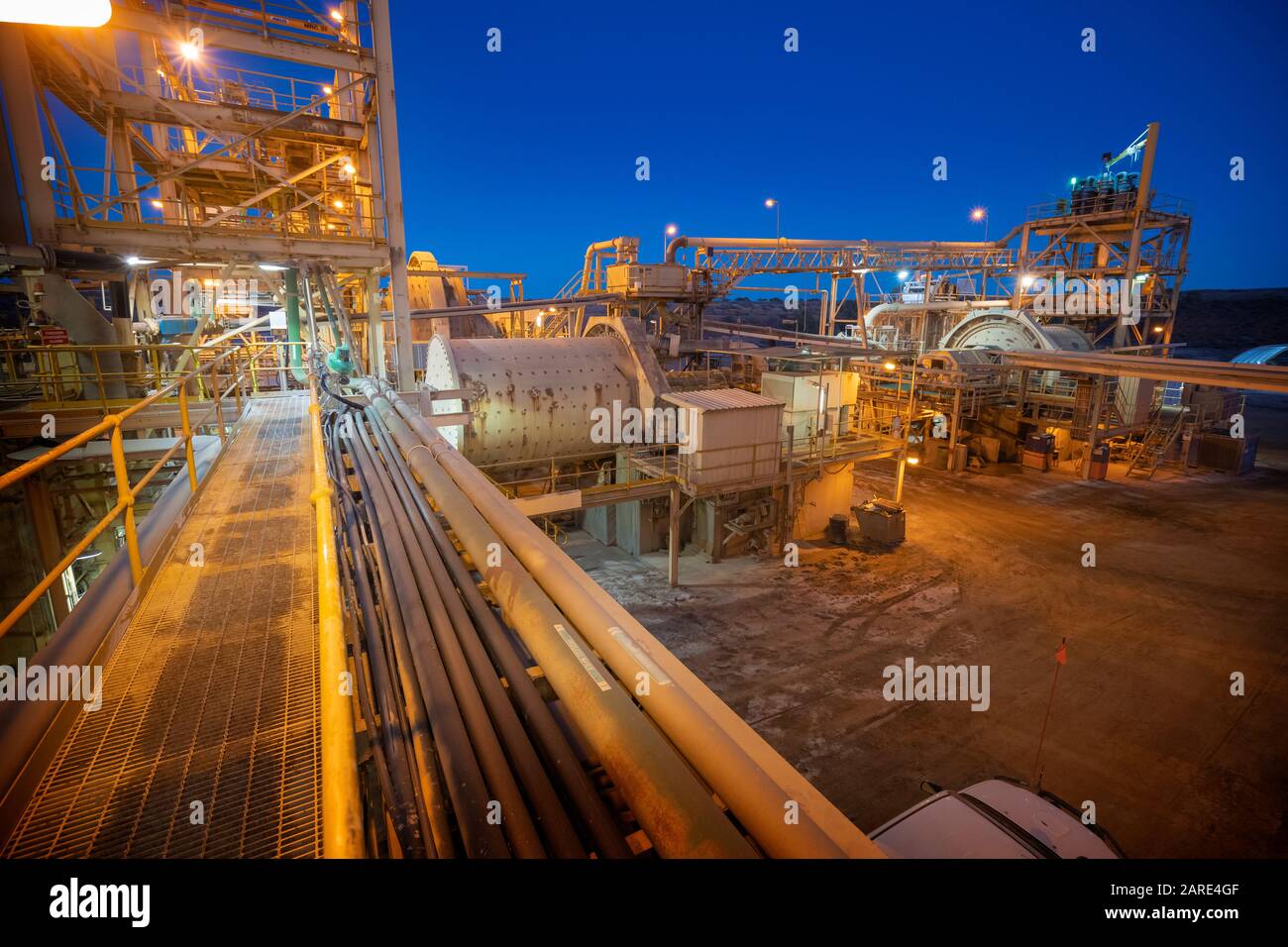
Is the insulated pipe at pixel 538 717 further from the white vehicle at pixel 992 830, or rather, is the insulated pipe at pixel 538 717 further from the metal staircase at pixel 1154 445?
the metal staircase at pixel 1154 445

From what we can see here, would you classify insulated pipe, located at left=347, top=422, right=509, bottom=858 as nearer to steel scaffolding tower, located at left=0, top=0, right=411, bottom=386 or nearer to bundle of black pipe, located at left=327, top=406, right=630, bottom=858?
bundle of black pipe, located at left=327, top=406, right=630, bottom=858

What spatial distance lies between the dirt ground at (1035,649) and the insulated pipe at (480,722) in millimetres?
6688

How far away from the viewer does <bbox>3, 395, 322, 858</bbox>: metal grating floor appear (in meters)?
2.35

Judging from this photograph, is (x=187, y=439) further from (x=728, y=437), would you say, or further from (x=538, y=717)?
(x=728, y=437)

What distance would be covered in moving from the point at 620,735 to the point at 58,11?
9.88 ft

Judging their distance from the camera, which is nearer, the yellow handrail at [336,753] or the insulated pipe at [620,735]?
the yellow handrail at [336,753]

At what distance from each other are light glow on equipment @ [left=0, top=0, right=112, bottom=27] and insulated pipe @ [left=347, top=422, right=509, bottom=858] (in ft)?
8.82

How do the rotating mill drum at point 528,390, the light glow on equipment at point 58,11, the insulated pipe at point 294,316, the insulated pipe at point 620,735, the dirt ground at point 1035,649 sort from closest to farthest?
the light glow on equipment at point 58,11
the insulated pipe at point 620,735
the dirt ground at point 1035,649
the insulated pipe at point 294,316
the rotating mill drum at point 528,390

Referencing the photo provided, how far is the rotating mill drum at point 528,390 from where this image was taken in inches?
619

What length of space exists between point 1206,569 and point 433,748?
19272mm

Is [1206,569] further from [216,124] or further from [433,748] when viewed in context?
[216,124]

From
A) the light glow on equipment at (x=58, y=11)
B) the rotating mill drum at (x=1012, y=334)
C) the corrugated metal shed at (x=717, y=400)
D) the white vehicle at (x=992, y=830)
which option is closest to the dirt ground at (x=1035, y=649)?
the white vehicle at (x=992, y=830)

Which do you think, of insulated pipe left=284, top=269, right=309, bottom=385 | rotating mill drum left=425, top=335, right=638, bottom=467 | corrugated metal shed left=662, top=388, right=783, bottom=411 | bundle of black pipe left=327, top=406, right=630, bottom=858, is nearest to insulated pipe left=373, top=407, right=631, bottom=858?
bundle of black pipe left=327, top=406, right=630, bottom=858

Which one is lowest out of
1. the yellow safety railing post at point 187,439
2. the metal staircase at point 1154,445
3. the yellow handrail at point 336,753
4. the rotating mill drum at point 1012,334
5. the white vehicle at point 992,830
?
the white vehicle at point 992,830
